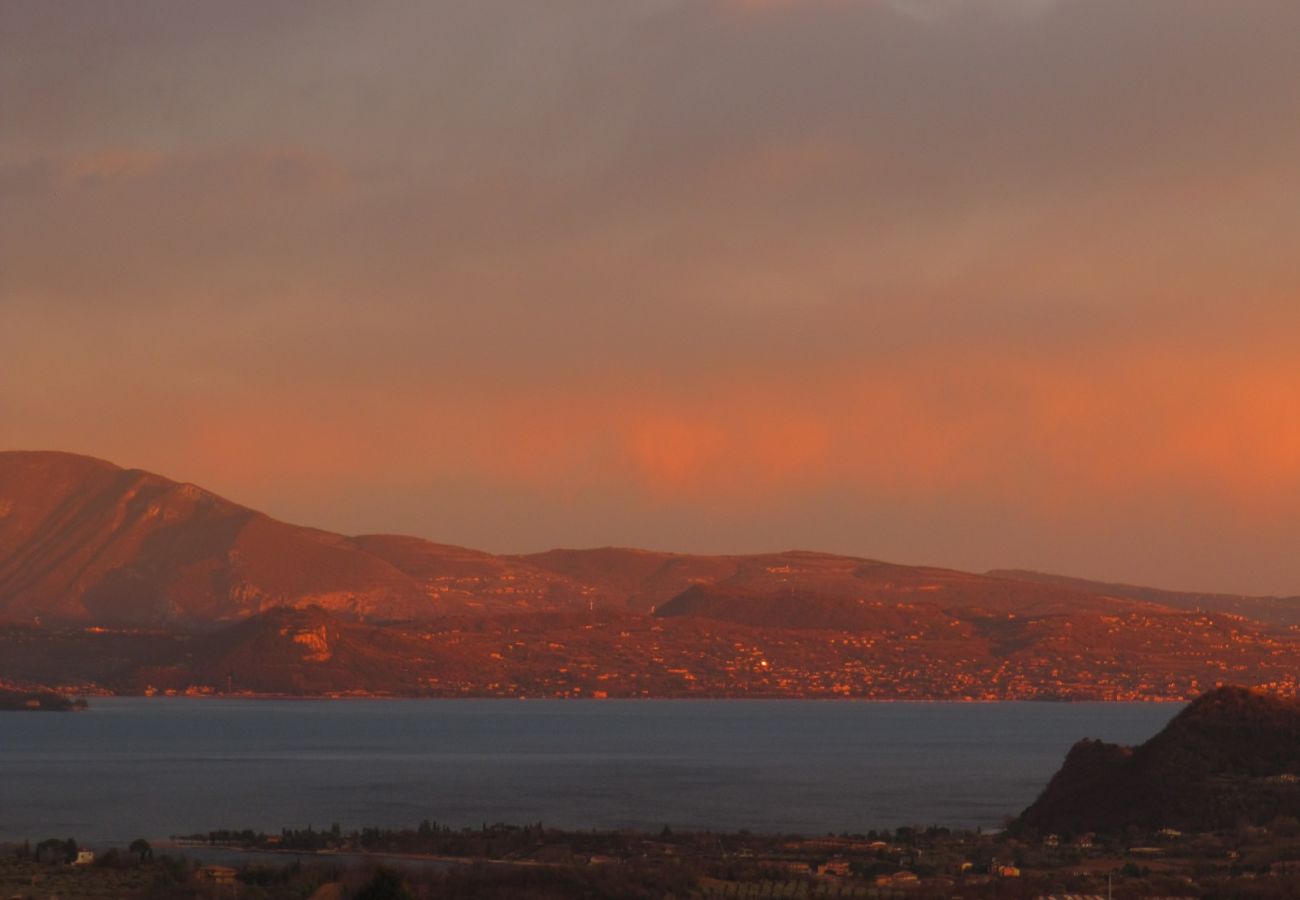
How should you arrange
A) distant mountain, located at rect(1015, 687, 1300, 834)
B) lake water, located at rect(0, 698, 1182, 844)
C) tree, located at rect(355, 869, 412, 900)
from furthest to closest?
lake water, located at rect(0, 698, 1182, 844)
distant mountain, located at rect(1015, 687, 1300, 834)
tree, located at rect(355, 869, 412, 900)

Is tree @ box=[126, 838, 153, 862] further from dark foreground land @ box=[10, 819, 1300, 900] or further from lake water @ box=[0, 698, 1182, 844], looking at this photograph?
lake water @ box=[0, 698, 1182, 844]

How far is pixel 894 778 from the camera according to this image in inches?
6786

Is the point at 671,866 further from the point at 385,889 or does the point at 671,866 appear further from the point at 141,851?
the point at 141,851

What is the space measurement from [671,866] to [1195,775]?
112 feet

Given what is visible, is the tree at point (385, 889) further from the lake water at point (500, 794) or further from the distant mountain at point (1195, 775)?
the lake water at point (500, 794)

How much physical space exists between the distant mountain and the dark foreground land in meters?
3.68

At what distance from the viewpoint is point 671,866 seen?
84.9 m

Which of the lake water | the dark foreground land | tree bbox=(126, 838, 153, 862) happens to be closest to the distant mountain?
the dark foreground land

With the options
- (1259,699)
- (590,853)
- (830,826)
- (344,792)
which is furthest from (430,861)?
(344,792)

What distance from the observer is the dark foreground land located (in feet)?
250

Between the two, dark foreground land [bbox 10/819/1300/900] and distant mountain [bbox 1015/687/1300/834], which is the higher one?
distant mountain [bbox 1015/687/1300/834]

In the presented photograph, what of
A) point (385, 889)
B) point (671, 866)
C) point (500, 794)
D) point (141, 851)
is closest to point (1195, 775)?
point (671, 866)

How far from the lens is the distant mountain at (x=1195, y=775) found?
336 ft

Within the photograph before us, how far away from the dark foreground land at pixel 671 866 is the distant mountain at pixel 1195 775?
3.68 meters
